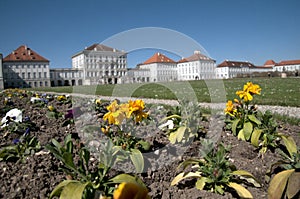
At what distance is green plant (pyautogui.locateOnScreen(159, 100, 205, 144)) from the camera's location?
257 cm

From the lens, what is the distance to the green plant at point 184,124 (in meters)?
2.57

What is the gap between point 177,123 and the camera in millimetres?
2949

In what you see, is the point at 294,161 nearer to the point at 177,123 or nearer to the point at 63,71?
the point at 177,123

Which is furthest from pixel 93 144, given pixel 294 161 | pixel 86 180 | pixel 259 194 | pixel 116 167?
pixel 294 161

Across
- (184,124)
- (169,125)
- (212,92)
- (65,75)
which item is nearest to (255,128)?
(184,124)

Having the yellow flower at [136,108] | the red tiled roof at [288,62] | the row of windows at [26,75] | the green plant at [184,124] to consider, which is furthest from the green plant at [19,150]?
the red tiled roof at [288,62]

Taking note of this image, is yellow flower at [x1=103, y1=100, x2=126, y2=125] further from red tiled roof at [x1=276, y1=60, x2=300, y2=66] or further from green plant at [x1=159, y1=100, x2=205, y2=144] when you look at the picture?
red tiled roof at [x1=276, y1=60, x2=300, y2=66]

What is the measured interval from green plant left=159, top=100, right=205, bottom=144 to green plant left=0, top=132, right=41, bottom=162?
1.44m

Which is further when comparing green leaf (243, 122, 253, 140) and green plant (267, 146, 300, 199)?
green leaf (243, 122, 253, 140)

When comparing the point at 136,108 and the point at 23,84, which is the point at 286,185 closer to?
the point at 136,108

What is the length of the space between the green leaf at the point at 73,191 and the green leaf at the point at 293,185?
4.55ft

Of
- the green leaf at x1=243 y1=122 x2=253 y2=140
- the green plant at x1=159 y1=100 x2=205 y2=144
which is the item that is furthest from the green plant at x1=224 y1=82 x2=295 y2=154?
the green plant at x1=159 y1=100 x2=205 y2=144

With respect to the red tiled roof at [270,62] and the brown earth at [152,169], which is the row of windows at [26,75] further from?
the red tiled roof at [270,62]

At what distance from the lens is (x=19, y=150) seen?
2057mm
